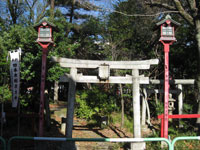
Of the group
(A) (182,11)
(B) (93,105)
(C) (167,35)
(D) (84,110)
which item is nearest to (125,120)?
(B) (93,105)

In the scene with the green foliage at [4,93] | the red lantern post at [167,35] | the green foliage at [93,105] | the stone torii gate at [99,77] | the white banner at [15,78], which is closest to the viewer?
the red lantern post at [167,35]

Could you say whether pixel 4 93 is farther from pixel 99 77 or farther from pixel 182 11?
pixel 182 11

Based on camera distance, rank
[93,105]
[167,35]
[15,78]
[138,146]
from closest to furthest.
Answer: [167,35] → [138,146] → [15,78] → [93,105]

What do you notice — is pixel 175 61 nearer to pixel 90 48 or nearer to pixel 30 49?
pixel 90 48

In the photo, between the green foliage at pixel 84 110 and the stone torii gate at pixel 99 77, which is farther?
the green foliage at pixel 84 110

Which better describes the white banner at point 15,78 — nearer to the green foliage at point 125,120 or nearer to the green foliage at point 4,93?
the green foliage at point 4,93

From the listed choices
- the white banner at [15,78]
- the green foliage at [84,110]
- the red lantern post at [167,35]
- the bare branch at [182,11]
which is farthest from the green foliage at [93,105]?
the bare branch at [182,11]

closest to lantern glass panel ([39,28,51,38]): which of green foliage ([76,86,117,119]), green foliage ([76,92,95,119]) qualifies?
green foliage ([76,86,117,119])

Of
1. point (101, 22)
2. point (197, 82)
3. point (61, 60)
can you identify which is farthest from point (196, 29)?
point (101, 22)

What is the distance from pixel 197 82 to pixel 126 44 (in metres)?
6.04

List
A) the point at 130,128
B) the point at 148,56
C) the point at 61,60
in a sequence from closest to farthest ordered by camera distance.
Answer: the point at 61,60
the point at 130,128
the point at 148,56

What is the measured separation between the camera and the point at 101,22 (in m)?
11.8

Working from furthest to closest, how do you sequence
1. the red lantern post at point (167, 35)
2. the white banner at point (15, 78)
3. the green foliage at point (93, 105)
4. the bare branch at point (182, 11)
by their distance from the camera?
1. the green foliage at point (93, 105)
2. the bare branch at point (182, 11)
3. the white banner at point (15, 78)
4. the red lantern post at point (167, 35)

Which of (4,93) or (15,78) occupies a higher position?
(15,78)
